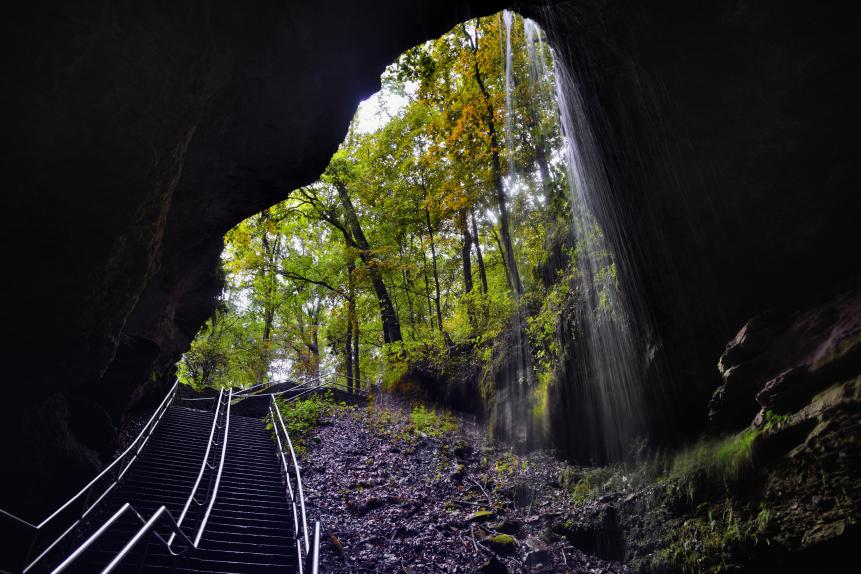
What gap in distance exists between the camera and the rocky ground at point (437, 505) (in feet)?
20.4

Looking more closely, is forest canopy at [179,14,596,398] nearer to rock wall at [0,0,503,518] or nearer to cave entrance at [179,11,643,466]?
cave entrance at [179,11,643,466]

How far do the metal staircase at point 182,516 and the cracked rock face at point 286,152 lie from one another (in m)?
0.68

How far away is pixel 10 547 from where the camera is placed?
4773 mm

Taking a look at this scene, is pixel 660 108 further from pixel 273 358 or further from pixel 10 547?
pixel 273 358

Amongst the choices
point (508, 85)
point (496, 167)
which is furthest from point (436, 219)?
point (508, 85)

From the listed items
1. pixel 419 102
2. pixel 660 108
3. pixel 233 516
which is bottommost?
pixel 233 516

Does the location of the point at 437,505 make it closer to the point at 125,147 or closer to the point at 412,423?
the point at 412,423

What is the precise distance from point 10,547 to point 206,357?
15.2m

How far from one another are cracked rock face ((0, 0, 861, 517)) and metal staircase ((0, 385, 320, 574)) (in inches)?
26.7

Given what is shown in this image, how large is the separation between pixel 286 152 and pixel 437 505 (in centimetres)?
729

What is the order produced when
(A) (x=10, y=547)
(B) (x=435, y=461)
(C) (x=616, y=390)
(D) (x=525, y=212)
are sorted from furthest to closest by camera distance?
(D) (x=525, y=212) → (B) (x=435, y=461) → (C) (x=616, y=390) → (A) (x=10, y=547)

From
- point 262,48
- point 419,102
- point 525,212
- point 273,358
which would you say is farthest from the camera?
point 273,358

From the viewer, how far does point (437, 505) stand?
26.6 feet

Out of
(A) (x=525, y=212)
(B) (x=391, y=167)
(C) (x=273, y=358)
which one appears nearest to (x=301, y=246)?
(C) (x=273, y=358)
